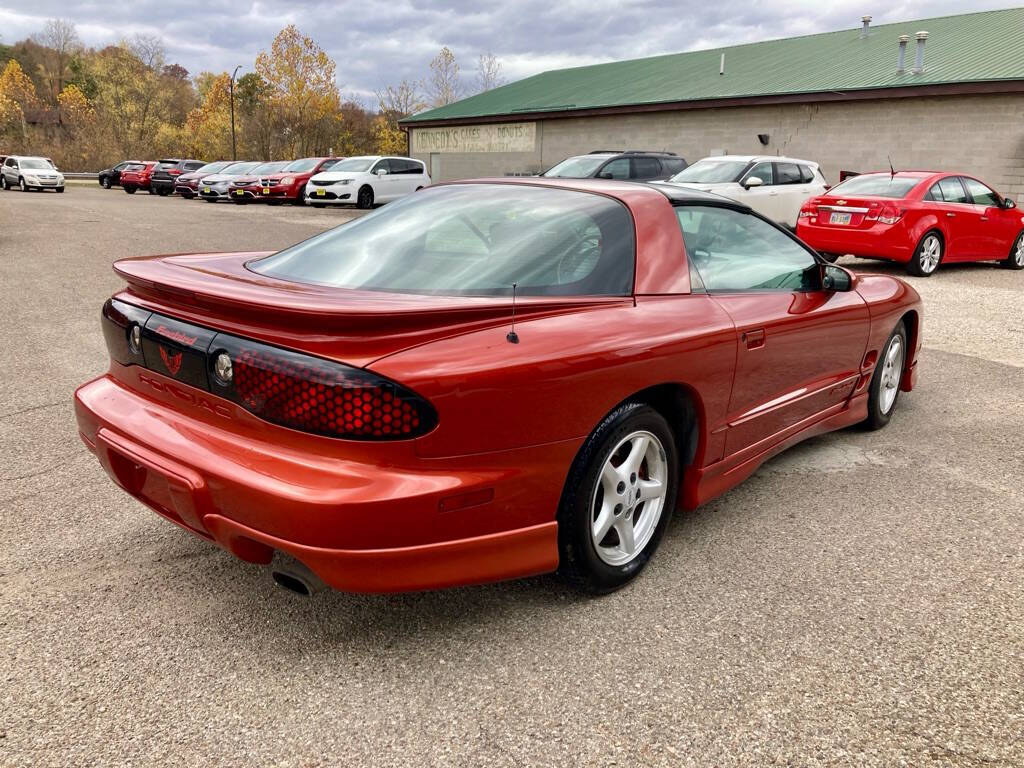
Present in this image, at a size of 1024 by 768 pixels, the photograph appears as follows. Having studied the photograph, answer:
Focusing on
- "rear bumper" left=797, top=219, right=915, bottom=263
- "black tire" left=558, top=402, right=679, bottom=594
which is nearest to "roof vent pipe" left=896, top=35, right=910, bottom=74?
"rear bumper" left=797, top=219, right=915, bottom=263

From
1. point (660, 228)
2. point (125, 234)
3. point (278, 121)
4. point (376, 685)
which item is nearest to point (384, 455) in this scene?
point (376, 685)

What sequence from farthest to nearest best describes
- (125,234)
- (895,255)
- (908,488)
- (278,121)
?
1. (278,121)
2. (125,234)
3. (895,255)
4. (908,488)

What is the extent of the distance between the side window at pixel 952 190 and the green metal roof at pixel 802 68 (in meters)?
8.29

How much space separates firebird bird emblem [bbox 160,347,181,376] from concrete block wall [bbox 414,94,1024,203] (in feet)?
68.3

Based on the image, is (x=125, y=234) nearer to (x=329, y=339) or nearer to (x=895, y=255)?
(x=895, y=255)

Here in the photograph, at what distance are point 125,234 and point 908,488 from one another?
49.9 feet

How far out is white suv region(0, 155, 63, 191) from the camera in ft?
111

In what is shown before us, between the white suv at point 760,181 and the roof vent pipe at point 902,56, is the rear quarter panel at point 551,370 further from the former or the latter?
the roof vent pipe at point 902,56

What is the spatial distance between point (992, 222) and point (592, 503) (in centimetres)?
1228

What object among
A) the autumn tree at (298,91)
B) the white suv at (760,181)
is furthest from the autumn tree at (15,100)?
the white suv at (760,181)

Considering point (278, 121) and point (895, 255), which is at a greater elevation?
point (278, 121)

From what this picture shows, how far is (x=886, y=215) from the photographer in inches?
432

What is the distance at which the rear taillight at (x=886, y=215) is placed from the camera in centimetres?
1096

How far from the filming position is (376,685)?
2299 millimetres
